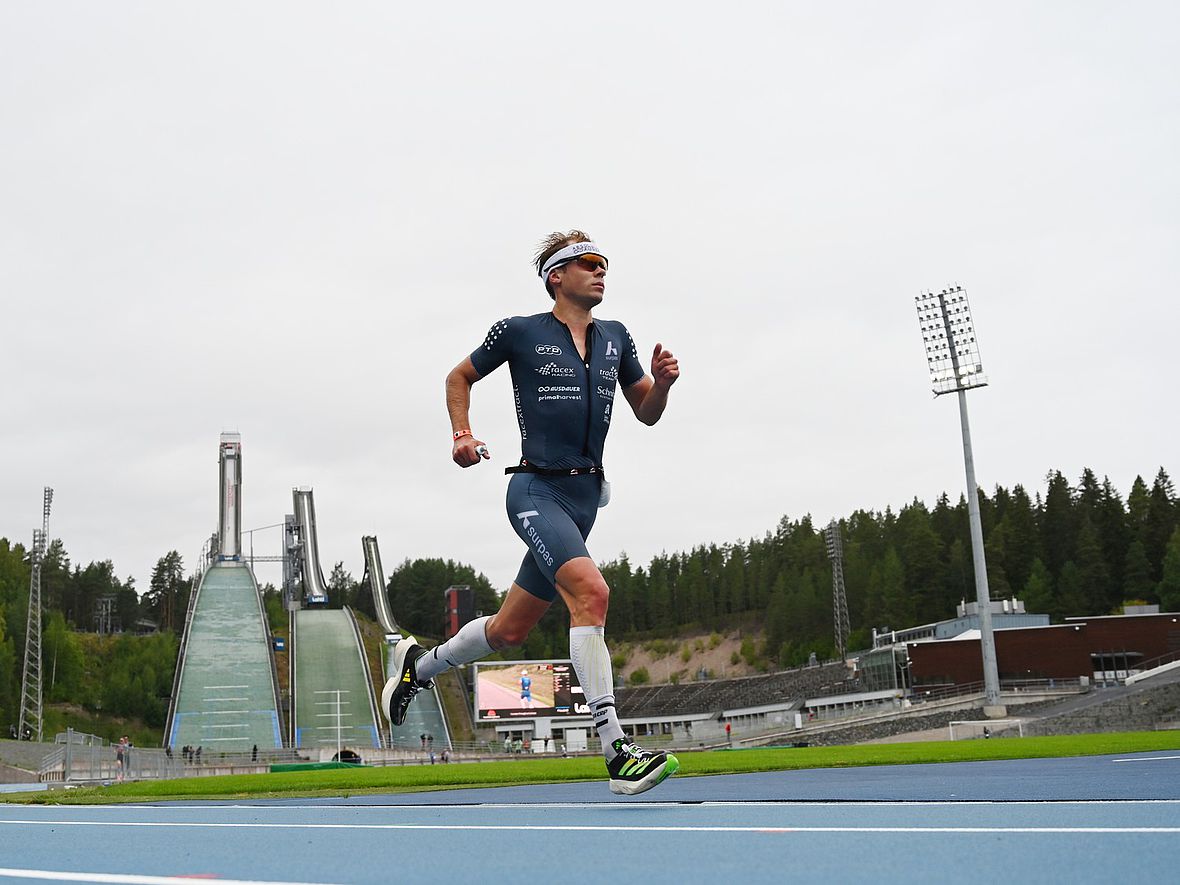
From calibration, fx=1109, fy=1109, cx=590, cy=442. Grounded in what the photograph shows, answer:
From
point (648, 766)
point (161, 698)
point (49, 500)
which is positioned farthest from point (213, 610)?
point (648, 766)

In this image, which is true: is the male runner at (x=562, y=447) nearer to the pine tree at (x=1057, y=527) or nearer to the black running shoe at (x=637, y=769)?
the black running shoe at (x=637, y=769)

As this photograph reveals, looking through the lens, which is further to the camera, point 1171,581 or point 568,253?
point 1171,581

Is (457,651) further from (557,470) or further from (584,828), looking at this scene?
(584,828)

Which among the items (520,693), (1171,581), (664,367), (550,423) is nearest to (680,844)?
(550,423)

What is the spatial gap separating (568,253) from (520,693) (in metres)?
66.8

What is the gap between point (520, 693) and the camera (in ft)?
233

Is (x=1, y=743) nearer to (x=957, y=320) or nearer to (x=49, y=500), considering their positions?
(x=49, y=500)

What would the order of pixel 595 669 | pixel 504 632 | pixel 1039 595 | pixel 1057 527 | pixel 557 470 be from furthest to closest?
pixel 1057 527, pixel 1039 595, pixel 504 632, pixel 557 470, pixel 595 669

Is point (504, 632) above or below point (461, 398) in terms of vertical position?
below

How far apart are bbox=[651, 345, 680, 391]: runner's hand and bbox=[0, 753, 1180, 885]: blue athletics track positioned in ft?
7.70

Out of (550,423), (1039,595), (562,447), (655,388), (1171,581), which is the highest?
(655,388)

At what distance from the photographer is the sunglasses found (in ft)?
21.6

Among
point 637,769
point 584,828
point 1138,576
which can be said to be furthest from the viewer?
point 1138,576

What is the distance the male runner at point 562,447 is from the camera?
18.9ft
